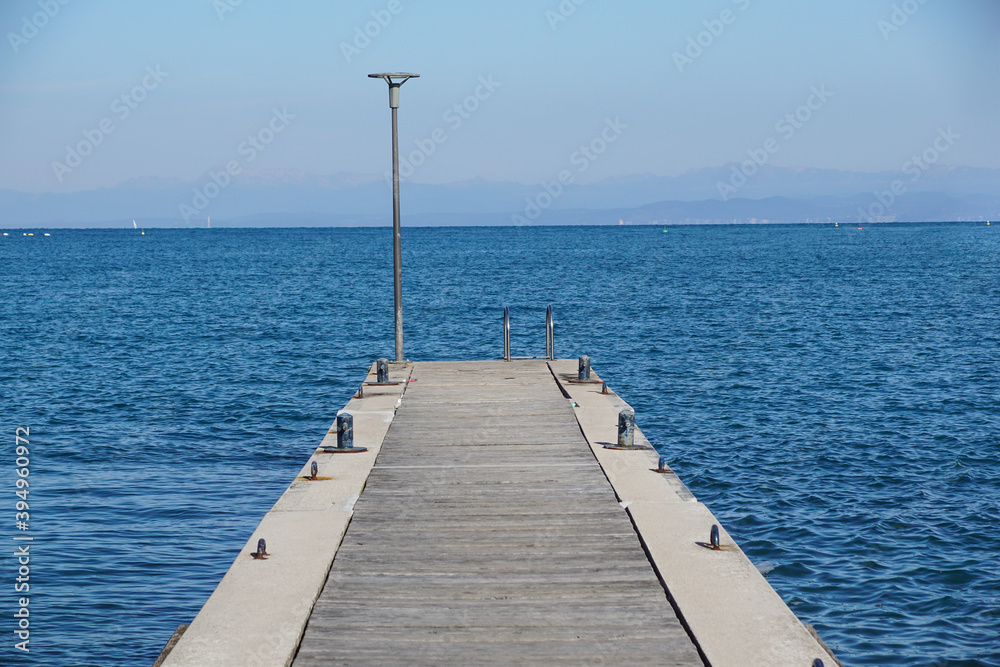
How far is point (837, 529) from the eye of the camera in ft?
43.3

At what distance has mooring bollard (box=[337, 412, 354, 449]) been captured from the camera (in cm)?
1138

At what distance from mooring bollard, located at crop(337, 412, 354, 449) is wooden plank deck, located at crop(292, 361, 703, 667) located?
0.49 m

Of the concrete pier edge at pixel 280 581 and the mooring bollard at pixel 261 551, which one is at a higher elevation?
the mooring bollard at pixel 261 551

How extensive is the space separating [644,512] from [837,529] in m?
5.45

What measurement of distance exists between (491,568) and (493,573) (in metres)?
0.12

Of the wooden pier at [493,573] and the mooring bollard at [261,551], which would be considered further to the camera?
the mooring bollard at [261,551]

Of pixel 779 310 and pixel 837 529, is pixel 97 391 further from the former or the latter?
pixel 779 310

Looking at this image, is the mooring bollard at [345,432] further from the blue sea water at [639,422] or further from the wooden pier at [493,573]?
the blue sea water at [639,422]

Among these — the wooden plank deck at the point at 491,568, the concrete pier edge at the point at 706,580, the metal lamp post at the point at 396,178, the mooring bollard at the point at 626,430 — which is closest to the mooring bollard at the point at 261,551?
the wooden plank deck at the point at 491,568

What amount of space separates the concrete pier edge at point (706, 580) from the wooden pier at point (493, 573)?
0.02 metres

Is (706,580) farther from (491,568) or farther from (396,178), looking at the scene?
(396,178)

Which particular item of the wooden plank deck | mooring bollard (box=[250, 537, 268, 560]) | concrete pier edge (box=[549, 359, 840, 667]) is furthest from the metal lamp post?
mooring bollard (box=[250, 537, 268, 560])

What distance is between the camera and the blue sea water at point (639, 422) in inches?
422

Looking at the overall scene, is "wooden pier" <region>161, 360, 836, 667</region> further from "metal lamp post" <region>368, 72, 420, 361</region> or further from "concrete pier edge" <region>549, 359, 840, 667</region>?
"metal lamp post" <region>368, 72, 420, 361</region>
